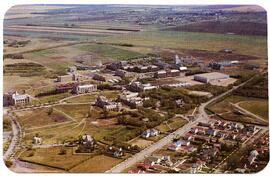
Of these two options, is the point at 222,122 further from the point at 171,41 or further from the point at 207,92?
the point at 171,41

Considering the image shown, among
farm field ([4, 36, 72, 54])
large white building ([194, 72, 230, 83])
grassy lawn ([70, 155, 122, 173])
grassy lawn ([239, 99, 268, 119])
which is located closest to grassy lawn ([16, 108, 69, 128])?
grassy lawn ([70, 155, 122, 173])

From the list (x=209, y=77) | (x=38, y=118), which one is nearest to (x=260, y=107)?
(x=209, y=77)

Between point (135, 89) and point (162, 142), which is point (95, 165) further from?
point (135, 89)

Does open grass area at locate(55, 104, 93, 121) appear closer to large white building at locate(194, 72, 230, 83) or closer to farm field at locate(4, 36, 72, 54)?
farm field at locate(4, 36, 72, 54)

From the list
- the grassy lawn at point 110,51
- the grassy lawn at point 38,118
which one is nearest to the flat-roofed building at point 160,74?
the grassy lawn at point 110,51
